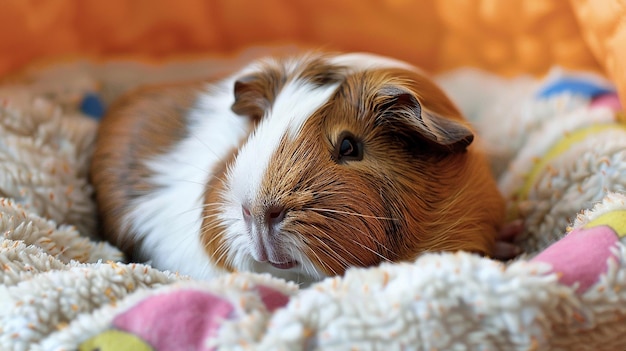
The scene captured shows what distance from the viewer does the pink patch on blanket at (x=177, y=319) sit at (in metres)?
1.01

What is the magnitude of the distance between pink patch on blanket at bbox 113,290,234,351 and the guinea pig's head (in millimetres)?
202

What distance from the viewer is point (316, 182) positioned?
1.25 meters

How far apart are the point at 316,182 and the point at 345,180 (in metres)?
0.06

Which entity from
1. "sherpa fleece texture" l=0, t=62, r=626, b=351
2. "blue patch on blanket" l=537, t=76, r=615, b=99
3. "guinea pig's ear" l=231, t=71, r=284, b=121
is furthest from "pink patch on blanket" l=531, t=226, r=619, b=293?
Result: "blue patch on blanket" l=537, t=76, r=615, b=99

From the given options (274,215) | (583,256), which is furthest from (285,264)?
(583,256)

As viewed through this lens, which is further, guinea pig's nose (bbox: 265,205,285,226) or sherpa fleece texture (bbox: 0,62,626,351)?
guinea pig's nose (bbox: 265,205,285,226)

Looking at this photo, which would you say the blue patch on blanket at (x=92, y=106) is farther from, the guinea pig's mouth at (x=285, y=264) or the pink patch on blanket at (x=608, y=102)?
the pink patch on blanket at (x=608, y=102)

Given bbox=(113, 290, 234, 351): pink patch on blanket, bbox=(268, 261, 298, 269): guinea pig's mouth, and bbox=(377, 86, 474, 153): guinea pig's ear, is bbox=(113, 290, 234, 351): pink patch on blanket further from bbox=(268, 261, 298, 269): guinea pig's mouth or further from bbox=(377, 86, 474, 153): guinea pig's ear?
bbox=(377, 86, 474, 153): guinea pig's ear

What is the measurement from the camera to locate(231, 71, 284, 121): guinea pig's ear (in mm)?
1527

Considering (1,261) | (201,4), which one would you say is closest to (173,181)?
(1,261)

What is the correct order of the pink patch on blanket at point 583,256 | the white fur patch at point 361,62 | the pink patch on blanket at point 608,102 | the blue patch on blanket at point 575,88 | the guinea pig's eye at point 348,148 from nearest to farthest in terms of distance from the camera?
the pink patch on blanket at point 583,256
the guinea pig's eye at point 348,148
the white fur patch at point 361,62
the pink patch on blanket at point 608,102
the blue patch on blanket at point 575,88

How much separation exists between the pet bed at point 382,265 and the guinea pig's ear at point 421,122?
0.27 m

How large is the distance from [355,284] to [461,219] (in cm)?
44

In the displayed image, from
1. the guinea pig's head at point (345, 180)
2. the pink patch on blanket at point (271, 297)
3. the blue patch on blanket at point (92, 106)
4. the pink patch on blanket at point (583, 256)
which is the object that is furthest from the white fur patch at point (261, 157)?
the blue patch on blanket at point (92, 106)
